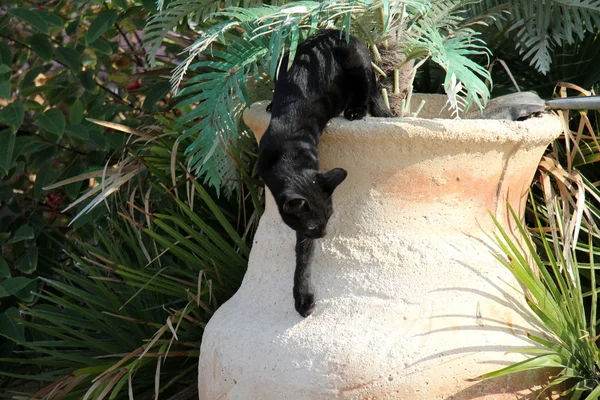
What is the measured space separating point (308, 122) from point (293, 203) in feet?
0.68

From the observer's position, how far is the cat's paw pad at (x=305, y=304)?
1760 millimetres

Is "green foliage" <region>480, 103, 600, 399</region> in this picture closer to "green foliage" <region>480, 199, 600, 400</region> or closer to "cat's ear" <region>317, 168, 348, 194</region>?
"green foliage" <region>480, 199, 600, 400</region>

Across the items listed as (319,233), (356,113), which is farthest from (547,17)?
(319,233)

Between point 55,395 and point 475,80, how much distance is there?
1577mm

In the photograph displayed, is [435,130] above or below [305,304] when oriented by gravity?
above

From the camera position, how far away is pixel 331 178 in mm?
1656

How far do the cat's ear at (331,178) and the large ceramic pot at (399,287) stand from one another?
0.42ft

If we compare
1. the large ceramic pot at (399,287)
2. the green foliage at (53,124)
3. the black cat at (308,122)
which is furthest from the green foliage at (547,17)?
the green foliage at (53,124)

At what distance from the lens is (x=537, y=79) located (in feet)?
9.48

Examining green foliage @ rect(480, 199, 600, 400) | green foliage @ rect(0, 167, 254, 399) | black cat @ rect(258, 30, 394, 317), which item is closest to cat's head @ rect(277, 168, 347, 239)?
black cat @ rect(258, 30, 394, 317)

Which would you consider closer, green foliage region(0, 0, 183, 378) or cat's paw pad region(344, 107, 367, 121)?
cat's paw pad region(344, 107, 367, 121)

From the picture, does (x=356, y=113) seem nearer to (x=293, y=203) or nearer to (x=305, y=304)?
(x=293, y=203)

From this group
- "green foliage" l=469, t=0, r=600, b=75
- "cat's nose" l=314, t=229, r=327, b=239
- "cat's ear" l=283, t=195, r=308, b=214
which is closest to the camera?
"cat's ear" l=283, t=195, r=308, b=214

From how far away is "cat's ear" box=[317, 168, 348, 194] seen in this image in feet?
5.42
